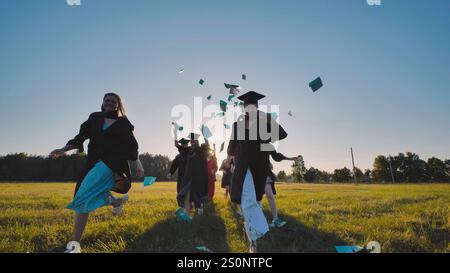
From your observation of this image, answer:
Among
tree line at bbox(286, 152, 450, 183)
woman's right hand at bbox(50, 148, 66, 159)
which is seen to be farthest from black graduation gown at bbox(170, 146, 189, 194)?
tree line at bbox(286, 152, 450, 183)

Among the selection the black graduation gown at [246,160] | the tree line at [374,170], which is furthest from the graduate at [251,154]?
the tree line at [374,170]

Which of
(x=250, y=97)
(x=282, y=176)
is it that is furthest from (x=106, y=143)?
(x=282, y=176)

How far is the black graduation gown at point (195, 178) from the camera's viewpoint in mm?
9570

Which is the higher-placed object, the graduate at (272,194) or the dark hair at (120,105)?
the dark hair at (120,105)

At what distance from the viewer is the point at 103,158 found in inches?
187

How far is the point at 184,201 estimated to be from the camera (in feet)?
32.2

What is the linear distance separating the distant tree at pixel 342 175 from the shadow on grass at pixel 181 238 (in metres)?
117

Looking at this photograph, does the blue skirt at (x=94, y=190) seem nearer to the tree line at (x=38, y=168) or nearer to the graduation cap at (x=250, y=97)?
the graduation cap at (x=250, y=97)

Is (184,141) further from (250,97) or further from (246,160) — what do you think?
(246,160)

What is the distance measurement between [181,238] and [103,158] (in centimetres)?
214

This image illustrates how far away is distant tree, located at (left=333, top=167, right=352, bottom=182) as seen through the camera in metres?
116
